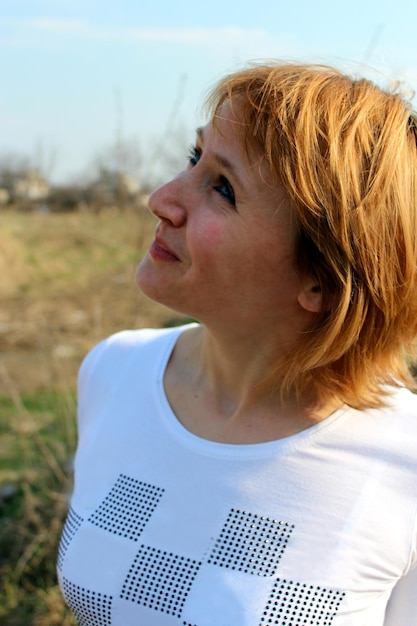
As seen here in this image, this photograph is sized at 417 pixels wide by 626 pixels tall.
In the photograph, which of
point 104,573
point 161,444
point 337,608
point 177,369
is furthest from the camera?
point 177,369

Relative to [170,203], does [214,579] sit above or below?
below

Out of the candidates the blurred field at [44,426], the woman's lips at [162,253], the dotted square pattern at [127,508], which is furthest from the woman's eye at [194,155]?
the blurred field at [44,426]

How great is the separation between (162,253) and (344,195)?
42 cm

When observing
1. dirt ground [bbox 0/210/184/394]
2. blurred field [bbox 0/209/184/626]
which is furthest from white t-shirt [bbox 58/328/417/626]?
dirt ground [bbox 0/210/184/394]

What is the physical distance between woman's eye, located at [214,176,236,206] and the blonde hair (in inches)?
3.5

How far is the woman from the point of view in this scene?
131 cm

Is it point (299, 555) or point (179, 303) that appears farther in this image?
point (179, 303)

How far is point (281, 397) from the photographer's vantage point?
151cm

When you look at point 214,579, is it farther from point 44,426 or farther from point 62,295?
point 62,295

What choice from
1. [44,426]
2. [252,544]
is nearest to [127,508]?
[252,544]

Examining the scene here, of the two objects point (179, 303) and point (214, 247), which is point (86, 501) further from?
point (214, 247)

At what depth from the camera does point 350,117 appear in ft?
4.36

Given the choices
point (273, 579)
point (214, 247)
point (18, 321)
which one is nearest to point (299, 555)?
point (273, 579)

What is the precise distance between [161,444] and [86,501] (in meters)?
0.23
